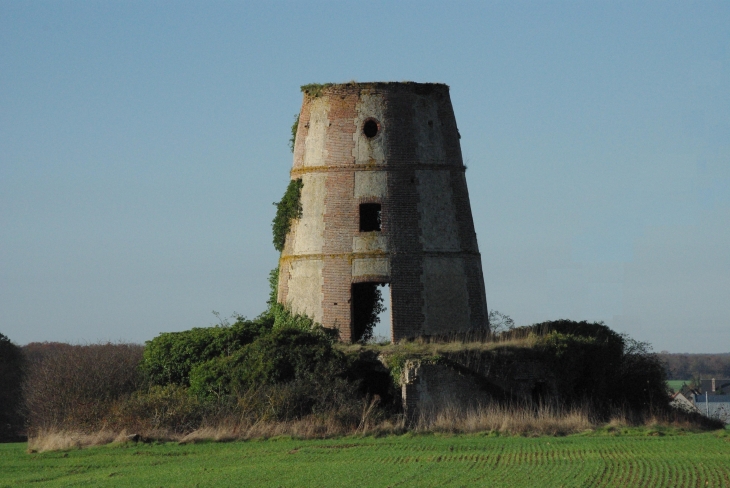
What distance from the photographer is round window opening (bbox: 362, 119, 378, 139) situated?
104 feet

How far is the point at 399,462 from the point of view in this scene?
21.8 meters

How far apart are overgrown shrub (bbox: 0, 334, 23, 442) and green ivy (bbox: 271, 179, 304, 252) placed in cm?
1103

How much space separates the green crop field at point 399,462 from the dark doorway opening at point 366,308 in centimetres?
807

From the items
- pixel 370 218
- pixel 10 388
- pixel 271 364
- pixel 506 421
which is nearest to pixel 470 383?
pixel 506 421

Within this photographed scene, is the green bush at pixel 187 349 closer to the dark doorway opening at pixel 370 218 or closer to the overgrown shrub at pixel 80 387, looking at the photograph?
the overgrown shrub at pixel 80 387

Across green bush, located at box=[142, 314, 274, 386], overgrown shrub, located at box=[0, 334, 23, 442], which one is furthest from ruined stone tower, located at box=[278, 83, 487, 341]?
overgrown shrub, located at box=[0, 334, 23, 442]

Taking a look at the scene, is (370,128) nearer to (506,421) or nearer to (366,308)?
(366,308)

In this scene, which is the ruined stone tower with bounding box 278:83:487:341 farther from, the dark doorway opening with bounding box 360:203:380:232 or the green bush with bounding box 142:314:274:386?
the green bush with bounding box 142:314:274:386

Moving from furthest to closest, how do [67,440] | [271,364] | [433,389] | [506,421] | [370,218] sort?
[370,218]
[271,364]
[433,389]
[506,421]
[67,440]

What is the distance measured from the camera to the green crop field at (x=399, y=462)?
19.8m

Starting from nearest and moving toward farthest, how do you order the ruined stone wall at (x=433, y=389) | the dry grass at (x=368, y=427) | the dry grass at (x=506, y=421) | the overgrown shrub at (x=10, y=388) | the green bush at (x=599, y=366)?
1. the dry grass at (x=368, y=427)
2. the dry grass at (x=506, y=421)
3. the ruined stone wall at (x=433, y=389)
4. the green bush at (x=599, y=366)
5. the overgrown shrub at (x=10, y=388)

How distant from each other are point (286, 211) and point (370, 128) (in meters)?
3.13

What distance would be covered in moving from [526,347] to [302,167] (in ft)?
24.8

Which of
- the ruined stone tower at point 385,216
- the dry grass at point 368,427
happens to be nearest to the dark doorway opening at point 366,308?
the ruined stone tower at point 385,216
